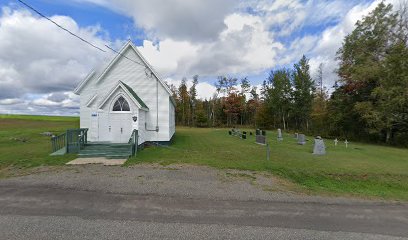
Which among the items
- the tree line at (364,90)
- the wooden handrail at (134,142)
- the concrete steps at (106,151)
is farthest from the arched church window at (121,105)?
the tree line at (364,90)

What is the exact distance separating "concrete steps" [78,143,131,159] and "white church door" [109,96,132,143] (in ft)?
7.19

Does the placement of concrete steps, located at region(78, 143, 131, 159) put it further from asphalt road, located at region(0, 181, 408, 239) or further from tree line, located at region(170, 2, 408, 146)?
tree line, located at region(170, 2, 408, 146)

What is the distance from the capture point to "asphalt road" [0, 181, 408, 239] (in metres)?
4.58

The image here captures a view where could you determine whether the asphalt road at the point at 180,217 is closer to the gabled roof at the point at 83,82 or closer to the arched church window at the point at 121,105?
the arched church window at the point at 121,105

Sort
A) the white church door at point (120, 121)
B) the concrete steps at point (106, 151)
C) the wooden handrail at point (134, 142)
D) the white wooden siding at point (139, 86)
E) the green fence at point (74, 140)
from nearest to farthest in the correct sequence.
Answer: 1. the concrete steps at point (106, 151)
2. the wooden handrail at point (134, 142)
3. the green fence at point (74, 140)
4. the white church door at point (120, 121)
5. the white wooden siding at point (139, 86)

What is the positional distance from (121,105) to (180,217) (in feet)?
42.0

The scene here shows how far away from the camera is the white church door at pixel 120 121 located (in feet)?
54.3

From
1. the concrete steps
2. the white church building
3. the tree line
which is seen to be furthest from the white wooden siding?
the tree line

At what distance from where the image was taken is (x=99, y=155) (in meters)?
13.4

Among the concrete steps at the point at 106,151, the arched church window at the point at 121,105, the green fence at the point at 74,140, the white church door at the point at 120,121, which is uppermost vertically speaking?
the arched church window at the point at 121,105

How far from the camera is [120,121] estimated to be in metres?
16.6

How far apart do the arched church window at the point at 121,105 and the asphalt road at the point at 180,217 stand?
32.7ft

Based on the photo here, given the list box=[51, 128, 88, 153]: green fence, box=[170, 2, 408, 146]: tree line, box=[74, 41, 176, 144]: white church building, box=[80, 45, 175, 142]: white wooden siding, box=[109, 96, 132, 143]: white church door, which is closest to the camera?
box=[51, 128, 88, 153]: green fence

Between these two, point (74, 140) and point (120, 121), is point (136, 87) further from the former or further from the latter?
point (74, 140)
